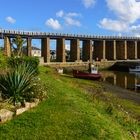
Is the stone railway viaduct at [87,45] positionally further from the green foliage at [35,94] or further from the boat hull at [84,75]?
the green foliage at [35,94]

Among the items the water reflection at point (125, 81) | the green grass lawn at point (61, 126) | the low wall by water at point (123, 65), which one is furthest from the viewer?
the low wall by water at point (123, 65)

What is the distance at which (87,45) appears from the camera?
438 ft

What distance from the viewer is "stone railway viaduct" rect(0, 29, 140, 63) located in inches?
4370

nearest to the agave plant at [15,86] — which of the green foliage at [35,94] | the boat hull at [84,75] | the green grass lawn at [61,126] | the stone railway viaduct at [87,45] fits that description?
the green foliage at [35,94]

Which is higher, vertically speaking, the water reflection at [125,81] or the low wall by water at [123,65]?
the low wall by water at [123,65]

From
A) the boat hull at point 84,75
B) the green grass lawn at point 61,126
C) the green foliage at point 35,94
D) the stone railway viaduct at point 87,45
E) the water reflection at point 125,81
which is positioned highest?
the stone railway viaduct at point 87,45

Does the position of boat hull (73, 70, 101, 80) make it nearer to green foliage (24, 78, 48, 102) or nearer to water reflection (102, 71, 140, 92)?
water reflection (102, 71, 140, 92)

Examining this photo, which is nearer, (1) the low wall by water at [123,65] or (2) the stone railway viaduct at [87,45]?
(2) the stone railway viaduct at [87,45]

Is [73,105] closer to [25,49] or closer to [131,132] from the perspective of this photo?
[131,132]

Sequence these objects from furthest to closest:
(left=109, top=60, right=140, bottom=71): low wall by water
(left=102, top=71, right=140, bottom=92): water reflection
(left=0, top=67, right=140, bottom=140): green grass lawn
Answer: (left=109, top=60, right=140, bottom=71): low wall by water < (left=102, top=71, right=140, bottom=92): water reflection < (left=0, top=67, right=140, bottom=140): green grass lawn

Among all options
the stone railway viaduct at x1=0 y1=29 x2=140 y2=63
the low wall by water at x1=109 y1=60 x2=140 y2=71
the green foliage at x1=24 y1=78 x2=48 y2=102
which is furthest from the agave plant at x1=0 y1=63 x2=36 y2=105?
the low wall by water at x1=109 y1=60 x2=140 y2=71

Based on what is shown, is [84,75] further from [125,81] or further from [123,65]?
[123,65]

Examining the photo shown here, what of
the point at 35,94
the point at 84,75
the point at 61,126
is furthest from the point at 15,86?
the point at 84,75

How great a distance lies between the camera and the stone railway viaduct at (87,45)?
111006 millimetres
